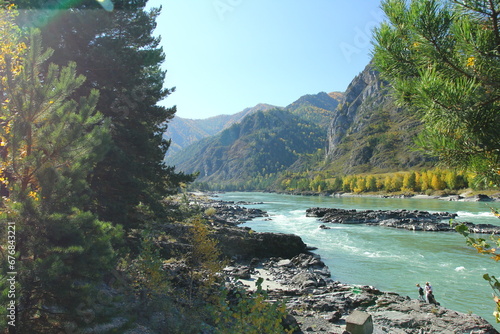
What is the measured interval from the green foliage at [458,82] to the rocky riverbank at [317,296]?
321 inches

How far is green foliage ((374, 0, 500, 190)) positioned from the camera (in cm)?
396

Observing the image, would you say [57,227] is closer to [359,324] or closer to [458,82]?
[458,82]

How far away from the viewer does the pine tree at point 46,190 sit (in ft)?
18.8

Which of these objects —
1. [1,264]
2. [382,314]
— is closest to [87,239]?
[1,264]

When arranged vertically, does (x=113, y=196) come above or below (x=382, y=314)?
above

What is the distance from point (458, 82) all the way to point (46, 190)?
23.4ft

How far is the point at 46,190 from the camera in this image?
5.90 meters

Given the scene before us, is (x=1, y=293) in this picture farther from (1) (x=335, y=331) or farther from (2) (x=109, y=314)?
(1) (x=335, y=331)

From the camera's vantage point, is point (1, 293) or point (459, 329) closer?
point (1, 293)

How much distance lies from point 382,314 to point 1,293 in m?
15.6

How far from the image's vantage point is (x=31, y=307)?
6637mm

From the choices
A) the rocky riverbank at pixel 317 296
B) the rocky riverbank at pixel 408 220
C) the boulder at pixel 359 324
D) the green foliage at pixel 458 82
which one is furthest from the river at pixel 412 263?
the green foliage at pixel 458 82

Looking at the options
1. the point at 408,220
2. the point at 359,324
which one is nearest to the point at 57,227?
the point at 359,324

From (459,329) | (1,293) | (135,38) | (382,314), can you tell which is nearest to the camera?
(1,293)
